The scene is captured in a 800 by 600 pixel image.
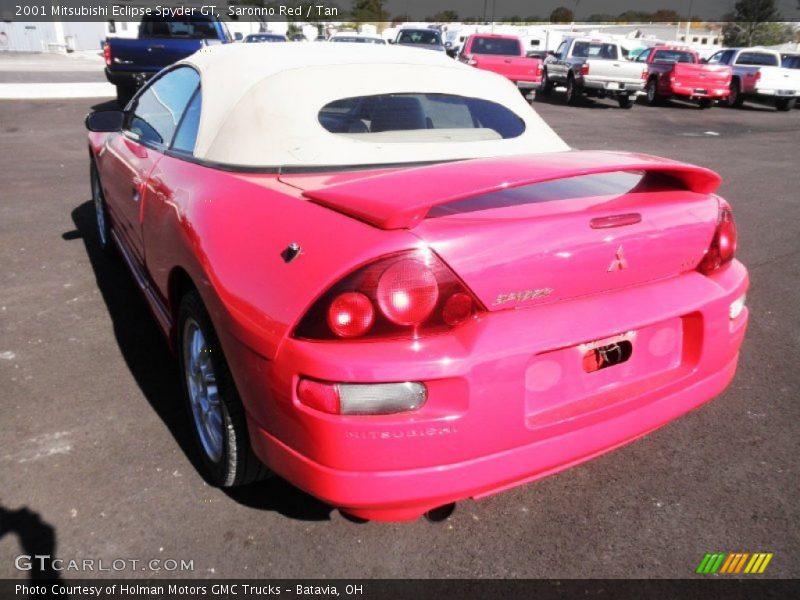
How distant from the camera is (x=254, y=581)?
6.93 feet

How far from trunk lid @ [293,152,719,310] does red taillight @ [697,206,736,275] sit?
0.22 feet

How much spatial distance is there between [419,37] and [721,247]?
66.2ft

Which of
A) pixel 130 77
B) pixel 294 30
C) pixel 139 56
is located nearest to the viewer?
pixel 139 56

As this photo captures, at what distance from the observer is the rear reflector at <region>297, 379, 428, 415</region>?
175 cm

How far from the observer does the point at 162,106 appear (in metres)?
3.57

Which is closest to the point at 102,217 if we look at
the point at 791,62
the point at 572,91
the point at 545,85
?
the point at 572,91

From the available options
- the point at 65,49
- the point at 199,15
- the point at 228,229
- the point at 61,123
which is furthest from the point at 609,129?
the point at 65,49

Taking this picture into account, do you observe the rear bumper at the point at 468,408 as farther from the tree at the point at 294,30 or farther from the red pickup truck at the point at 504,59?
the tree at the point at 294,30

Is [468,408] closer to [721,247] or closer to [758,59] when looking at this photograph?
[721,247]

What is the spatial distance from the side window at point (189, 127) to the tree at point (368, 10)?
79.7 metres

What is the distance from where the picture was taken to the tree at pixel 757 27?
162ft

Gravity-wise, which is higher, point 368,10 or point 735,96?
point 368,10

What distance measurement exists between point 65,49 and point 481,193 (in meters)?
52.0

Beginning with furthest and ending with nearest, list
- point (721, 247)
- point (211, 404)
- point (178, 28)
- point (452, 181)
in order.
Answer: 1. point (178, 28)
2. point (211, 404)
3. point (721, 247)
4. point (452, 181)
